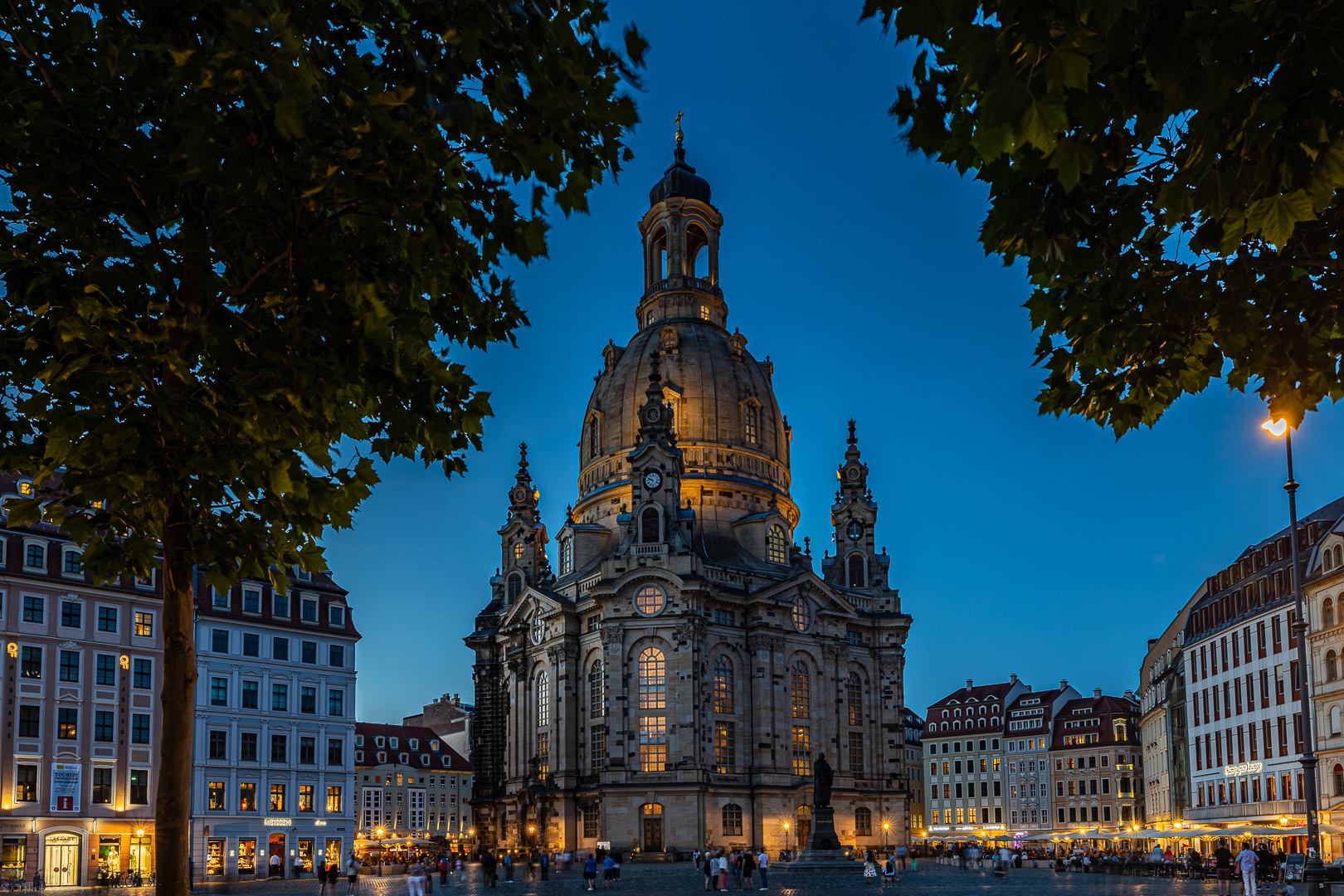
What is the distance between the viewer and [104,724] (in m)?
61.2

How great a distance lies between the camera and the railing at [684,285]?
110 m

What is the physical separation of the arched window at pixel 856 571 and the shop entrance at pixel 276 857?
5120 centimetres

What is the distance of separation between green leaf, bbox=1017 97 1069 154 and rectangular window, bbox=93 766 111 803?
63939mm

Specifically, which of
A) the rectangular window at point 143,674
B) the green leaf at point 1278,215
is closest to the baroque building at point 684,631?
the rectangular window at point 143,674

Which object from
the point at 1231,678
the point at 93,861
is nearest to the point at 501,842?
the point at 93,861

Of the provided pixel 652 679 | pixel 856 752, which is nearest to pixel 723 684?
pixel 652 679

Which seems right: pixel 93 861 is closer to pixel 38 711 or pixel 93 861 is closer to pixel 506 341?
Result: pixel 38 711

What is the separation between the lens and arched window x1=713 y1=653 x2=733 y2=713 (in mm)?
88125

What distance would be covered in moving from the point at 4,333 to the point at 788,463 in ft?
329

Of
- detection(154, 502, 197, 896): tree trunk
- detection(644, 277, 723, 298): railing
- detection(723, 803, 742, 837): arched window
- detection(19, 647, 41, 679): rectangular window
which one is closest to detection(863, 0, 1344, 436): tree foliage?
detection(154, 502, 197, 896): tree trunk

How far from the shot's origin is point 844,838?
92.4 metres

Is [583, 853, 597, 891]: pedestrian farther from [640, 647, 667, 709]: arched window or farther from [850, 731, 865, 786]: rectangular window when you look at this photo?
[850, 731, 865, 786]: rectangular window

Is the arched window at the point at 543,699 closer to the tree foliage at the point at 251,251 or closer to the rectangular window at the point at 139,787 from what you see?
the rectangular window at the point at 139,787

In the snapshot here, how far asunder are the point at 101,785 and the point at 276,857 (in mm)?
11126
